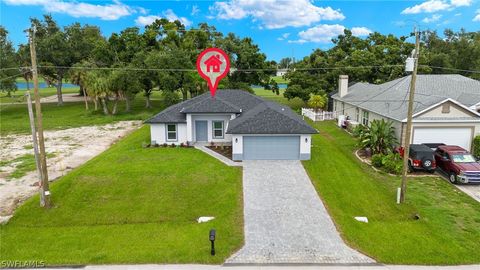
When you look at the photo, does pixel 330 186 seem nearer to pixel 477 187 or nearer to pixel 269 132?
pixel 269 132

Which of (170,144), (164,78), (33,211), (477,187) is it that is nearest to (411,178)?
(477,187)

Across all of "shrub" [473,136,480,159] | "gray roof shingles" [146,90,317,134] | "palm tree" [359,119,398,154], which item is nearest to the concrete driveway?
"gray roof shingles" [146,90,317,134]

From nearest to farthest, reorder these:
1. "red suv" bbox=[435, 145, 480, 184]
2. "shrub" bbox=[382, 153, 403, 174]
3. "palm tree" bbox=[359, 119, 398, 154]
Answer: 1. "red suv" bbox=[435, 145, 480, 184]
2. "shrub" bbox=[382, 153, 403, 174]
3. "palm tree" bbox=[359, 119, 398, 154]

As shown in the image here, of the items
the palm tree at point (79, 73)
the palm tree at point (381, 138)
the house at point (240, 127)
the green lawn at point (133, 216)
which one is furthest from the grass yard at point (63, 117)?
the palm tree at point (381, 138)

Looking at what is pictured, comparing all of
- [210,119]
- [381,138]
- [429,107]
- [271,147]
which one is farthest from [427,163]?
[210,119]

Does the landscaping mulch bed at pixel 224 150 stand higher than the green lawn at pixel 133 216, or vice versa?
the landscaping mulch bed at pixel 224 150

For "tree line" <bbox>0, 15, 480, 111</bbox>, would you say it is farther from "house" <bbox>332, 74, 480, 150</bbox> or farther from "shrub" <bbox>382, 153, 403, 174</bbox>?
"shrub" <bbox>382, 153, 403, 174</bbox>

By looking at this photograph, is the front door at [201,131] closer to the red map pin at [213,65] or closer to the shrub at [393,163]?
the red map pin at [213,65]
